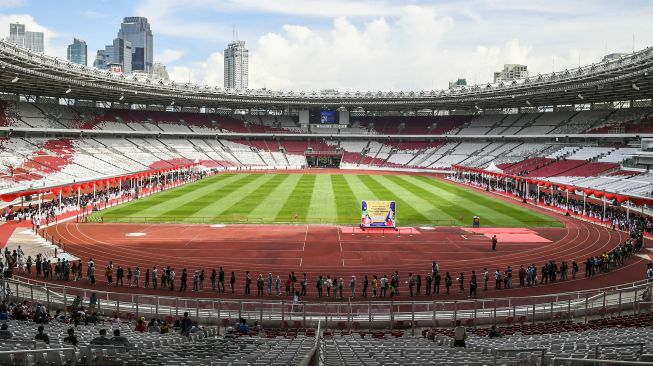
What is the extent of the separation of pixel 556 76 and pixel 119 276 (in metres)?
63.1

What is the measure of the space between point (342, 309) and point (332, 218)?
77.7ft

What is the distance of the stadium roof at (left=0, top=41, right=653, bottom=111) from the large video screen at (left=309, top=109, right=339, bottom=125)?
311cm

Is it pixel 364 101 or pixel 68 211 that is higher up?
pixel 364 101

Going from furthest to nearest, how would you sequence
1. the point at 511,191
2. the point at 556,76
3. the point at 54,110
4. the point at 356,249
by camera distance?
the point at 54,110 → the point at 556,76 → the point at 511,191 → the point at 356,249

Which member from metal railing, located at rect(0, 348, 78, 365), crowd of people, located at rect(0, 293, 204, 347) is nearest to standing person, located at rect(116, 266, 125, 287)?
crowd of people, located at rect(0, 293, 204, 347)

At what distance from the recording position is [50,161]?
206ft

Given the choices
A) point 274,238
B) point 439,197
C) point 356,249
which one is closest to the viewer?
point 356,249

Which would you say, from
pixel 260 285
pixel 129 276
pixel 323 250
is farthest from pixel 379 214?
pixel 129 276

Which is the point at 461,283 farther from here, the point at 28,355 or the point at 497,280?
the point at 28,355

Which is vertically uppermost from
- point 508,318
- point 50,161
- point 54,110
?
point 54,110

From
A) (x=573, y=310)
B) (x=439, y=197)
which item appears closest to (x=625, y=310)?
(x=573, y=310)

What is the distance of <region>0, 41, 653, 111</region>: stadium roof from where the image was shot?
2251 inches

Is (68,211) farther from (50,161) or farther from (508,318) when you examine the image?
(508,318)

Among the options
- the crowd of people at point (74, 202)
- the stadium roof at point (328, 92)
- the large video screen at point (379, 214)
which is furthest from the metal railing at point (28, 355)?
the stadium roof at point (328, 92)
